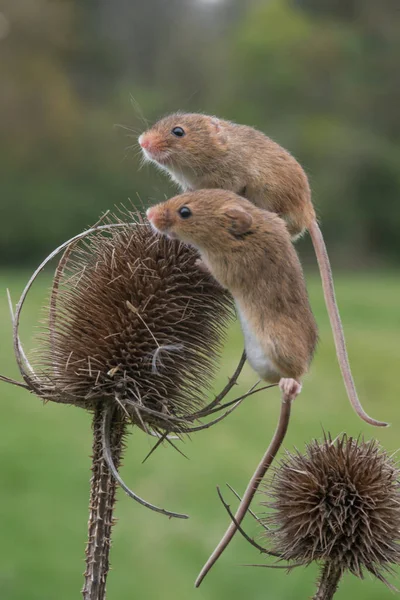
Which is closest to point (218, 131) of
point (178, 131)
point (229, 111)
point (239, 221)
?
point (178, 131)

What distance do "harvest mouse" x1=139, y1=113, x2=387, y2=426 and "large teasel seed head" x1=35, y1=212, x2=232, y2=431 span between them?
0.98ft

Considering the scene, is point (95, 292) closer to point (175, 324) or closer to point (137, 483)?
point (175, 324)

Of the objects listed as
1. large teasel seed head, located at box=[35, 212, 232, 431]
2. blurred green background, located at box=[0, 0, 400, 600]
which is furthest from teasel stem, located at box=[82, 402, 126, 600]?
blurred green background, located at box=[0, 0, 400, 600]

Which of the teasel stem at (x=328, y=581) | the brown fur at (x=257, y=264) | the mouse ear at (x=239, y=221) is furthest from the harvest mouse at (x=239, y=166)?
the teasel stem at (x=328, y=581)

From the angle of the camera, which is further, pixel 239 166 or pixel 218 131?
pixel 218 131

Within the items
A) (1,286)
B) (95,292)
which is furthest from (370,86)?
(95,292)

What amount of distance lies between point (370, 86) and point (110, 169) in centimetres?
1334

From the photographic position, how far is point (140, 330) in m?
3.49

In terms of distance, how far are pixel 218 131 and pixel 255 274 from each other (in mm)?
868

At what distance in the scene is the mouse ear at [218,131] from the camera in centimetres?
349

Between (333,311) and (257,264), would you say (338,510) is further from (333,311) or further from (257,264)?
(257,264)

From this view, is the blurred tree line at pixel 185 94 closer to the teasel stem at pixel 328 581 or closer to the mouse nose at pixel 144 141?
the mouse nose at pixel 144 141

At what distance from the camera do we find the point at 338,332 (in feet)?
10.3

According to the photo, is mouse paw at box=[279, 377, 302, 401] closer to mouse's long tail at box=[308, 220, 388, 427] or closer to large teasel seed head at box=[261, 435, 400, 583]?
mouse's long tail at box=[308, 220, 388, 427]
